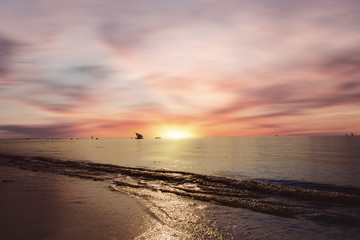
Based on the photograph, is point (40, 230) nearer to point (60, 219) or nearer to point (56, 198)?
point (60, 219)

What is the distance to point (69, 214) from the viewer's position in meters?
10.1

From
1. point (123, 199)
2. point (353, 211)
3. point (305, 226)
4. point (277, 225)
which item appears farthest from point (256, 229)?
point (123, 199)

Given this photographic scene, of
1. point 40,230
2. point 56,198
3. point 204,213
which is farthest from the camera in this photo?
point 56,198

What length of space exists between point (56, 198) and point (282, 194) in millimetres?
14994

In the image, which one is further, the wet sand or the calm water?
the calm water

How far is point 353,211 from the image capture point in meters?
11.7

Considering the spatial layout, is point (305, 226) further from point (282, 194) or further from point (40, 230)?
point (40, 230)

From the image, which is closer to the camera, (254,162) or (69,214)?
(69,214)

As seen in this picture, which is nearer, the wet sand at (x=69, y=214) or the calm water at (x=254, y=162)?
the wet sand at (x=69, y=214)

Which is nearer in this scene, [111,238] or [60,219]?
[111,238]

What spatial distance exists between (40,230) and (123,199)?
5310 mm

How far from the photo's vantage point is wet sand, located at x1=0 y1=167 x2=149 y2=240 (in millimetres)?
7957

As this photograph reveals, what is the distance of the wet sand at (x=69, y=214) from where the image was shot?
7.96 metres

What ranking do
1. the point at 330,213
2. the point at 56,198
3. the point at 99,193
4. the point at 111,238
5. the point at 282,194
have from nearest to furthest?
1. the point at 111,238
2. the point at 330,213
3. the point at 56,198
4. the point at 99,193
5. the point at 282,194
